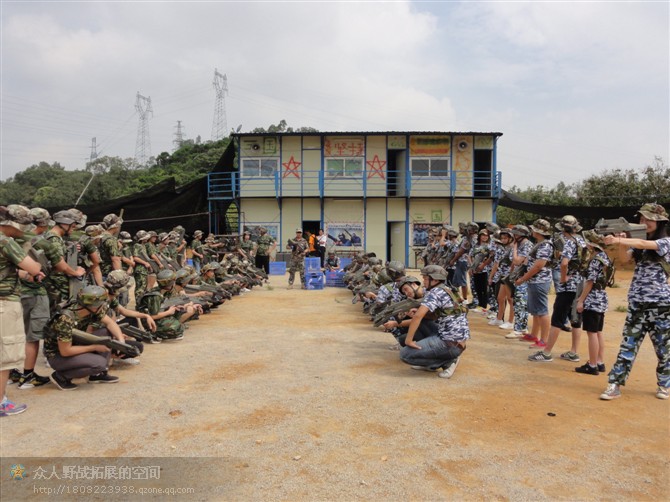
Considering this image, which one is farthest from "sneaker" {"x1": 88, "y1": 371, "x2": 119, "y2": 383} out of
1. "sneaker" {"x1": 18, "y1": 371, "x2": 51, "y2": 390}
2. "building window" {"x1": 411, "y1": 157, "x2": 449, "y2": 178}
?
"building window" {"x1": 411, "y1": 157, "x2": 449, "y2": 178}

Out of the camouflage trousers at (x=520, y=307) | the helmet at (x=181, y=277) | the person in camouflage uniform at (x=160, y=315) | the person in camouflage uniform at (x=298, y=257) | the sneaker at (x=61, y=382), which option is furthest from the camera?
the person in camouflage uniform at (x=298, y=257)

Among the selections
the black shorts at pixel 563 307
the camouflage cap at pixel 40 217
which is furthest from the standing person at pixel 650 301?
the camouflage cap at pixel 40 217

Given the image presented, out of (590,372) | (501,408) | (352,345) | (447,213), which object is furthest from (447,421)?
(447,213)

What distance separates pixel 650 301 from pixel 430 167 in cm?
1826

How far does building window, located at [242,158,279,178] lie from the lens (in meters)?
22.3

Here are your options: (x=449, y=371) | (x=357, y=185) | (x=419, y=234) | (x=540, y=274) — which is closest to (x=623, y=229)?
(x=540, y=274)

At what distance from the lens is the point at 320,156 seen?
22234mm

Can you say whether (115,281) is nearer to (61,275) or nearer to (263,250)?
(61,275)

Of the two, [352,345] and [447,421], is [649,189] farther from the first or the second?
[447,421]

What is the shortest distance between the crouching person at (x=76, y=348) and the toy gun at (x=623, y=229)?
5.12 meters

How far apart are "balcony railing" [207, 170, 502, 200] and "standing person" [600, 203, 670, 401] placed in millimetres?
17467

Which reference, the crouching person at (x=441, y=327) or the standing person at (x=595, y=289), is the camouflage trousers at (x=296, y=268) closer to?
the crouching person at (x=441, y=327)

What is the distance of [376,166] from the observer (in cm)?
2225

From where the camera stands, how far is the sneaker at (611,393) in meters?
4.62
